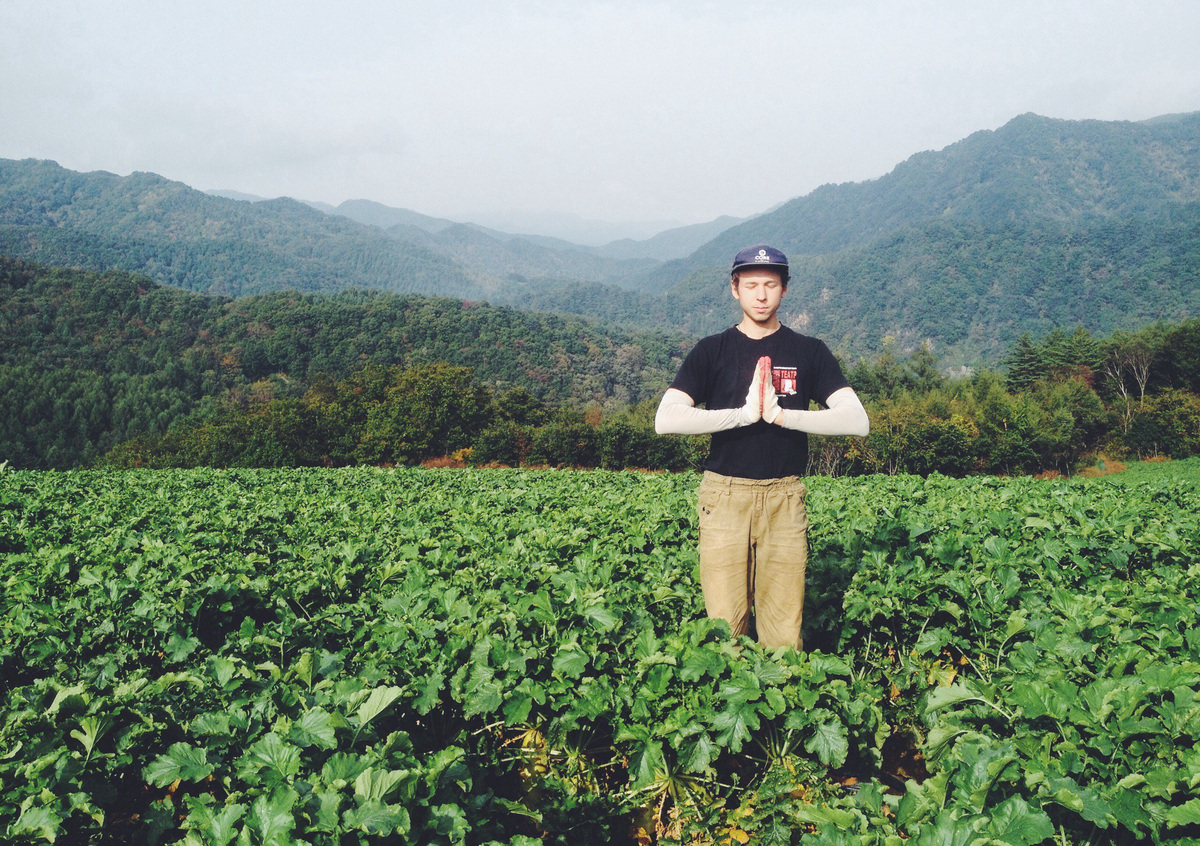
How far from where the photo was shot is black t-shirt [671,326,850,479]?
3275mm

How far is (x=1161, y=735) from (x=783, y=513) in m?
1.63

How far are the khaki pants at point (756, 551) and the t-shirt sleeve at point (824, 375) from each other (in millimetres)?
494

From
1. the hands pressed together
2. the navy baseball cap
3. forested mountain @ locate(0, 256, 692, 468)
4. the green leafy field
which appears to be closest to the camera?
the green leafy field

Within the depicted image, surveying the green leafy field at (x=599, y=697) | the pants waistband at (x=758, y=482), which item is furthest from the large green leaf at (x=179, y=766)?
the pants waistband at (x=758, y=482)

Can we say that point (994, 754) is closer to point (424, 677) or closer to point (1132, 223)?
point (424, 677)

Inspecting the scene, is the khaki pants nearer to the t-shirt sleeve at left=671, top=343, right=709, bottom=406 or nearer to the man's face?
the t-shirt sleeve at left=671, top=343, right=709, bottom=406

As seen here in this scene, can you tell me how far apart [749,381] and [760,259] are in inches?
24.9

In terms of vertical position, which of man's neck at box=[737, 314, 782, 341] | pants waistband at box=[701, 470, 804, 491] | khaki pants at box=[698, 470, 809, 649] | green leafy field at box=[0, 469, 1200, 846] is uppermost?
man's neck at box=[737, 314, 782, 341]

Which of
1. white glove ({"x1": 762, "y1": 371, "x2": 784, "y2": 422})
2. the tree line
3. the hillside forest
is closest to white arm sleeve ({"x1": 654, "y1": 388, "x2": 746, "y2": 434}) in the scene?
white glove ({"x1": 762, "y1": 371, "x2": 784, "y2": 422})

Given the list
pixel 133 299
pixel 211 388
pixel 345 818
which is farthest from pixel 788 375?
pixel 133 299

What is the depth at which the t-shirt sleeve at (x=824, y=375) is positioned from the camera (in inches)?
132

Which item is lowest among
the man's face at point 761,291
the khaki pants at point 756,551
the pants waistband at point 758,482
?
the khaki pants at point 756,551

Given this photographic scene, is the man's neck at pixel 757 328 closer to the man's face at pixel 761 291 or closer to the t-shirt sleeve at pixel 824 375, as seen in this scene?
the man's face at pixel 761 291

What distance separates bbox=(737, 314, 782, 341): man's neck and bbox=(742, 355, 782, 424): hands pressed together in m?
0.36
